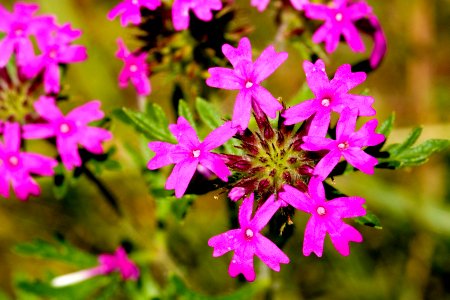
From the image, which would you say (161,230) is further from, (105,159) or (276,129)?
(276,129)

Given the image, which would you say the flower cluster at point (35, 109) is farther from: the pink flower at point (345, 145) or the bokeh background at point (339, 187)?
the pink flower at point (345, 145)

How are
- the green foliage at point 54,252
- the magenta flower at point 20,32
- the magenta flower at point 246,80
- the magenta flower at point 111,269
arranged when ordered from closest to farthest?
the magenta flower at point 246,80
the magenta flower at point 20,32
the green foliage at point 54,252
the magenta flower at point 111,269

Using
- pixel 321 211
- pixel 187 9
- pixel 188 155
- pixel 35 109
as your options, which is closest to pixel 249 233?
pixel 321 211

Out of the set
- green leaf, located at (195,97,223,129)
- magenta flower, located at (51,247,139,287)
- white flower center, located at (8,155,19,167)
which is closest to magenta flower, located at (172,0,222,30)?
green leaf, located at (195,97,223,129)

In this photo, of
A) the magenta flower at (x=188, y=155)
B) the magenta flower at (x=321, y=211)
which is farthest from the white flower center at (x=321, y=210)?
the magenta flower at (x=188, y=155)

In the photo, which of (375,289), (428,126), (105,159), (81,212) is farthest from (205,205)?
(105,159)

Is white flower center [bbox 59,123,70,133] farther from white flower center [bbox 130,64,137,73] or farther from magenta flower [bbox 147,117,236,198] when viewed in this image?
magenta flower [bbox 147,117,236,198]
